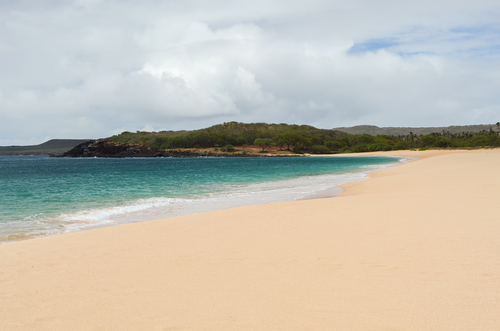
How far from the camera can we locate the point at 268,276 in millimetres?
5160

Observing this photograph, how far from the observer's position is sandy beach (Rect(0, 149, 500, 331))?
3.81m

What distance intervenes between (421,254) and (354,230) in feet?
6.94

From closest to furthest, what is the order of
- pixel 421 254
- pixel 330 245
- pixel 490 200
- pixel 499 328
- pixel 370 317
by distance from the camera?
pixel 499 328 < pixel 370 317 < pixel 421 254 < pixel 330 245 < pixel 490 200

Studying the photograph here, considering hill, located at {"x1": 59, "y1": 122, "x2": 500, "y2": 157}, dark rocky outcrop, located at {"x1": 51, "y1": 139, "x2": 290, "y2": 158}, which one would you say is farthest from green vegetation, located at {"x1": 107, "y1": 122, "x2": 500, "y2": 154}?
dark rocky outcrop, located at {"x1": 51, "y1": 139, "x2": 290, "y2": 158}

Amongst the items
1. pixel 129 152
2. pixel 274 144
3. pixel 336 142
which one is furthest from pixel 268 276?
pixel 129 152

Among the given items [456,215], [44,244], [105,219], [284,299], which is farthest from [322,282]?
[105,219]

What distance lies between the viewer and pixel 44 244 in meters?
8.07

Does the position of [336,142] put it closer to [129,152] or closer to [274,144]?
[274,144]

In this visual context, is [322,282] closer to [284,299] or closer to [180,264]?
[284,299]

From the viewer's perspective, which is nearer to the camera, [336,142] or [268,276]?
[268,276]

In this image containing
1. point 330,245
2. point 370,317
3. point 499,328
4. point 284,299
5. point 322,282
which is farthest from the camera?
point 330,245

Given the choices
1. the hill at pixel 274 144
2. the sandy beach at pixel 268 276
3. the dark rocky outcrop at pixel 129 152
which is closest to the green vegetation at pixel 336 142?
the hill at pixel 274 144

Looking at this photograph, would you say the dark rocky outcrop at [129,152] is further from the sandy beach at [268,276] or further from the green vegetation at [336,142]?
the sandy beach at [268,276]

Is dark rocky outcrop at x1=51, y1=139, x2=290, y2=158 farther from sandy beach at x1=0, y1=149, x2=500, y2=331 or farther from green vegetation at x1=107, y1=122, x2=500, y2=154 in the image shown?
sandy beach at x1=0, y1=149, x2=500, y2=331
